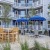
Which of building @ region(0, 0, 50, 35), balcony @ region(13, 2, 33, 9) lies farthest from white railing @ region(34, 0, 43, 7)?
balcony @ region(13, 2, 33, 9)

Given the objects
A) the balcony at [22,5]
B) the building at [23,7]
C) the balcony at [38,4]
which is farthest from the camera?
the balcony at [22,5]

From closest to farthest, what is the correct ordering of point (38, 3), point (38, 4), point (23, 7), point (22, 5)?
1. point (38, 4)
2. point (38, 3)
3. point (23, 7)
4. point (22, 5)

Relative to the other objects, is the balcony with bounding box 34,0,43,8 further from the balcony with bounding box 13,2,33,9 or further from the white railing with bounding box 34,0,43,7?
the balcony with bounding box 13,2,33,9

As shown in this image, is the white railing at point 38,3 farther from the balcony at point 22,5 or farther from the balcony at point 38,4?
the balcony at point 22,5

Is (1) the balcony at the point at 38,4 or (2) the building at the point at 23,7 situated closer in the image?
(2) the building at the point at 23,7

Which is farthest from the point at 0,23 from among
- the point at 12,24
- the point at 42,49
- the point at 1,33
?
the point at 42,49

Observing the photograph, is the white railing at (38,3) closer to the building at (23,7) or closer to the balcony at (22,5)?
the building at (23,7)

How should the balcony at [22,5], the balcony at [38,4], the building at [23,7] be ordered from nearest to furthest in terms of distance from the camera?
the building at [23,7] < the balcony at [38,4] < the balcony at [22,5]

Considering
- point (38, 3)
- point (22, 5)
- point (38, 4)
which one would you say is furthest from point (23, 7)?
point (38, 4)

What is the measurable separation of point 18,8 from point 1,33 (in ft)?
79.4

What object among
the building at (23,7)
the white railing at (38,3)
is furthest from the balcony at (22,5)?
the white railing at (38,3)

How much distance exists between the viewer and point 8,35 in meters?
12.0

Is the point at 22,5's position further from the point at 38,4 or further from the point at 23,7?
the point at 38,4

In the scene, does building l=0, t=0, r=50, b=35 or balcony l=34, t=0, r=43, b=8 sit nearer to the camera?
building l=0, t=0, r=50, b=35
